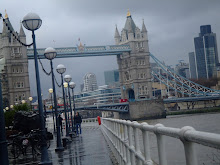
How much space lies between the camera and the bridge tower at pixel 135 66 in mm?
76250

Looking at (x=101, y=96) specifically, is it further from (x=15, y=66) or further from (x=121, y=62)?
(x=15, y=66)

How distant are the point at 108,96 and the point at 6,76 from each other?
7853 cm

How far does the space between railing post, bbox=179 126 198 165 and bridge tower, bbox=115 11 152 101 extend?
7261 centimetres

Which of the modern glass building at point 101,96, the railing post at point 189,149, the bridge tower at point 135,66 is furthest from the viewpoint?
the modern glass building at point 101,96

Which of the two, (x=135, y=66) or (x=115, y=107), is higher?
(x=135, y=66)

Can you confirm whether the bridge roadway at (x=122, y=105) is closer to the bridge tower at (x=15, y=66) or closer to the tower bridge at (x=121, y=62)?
the tower bridge at (x=121, y=62)

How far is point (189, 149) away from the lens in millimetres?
1901

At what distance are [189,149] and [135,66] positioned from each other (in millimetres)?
74548

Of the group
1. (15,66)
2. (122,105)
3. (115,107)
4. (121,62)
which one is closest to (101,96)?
(121,62)

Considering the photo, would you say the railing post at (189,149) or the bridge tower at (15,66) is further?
the bridge tower at (15,66)

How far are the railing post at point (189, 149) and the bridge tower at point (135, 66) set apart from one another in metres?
72.6

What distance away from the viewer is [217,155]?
1.63 m

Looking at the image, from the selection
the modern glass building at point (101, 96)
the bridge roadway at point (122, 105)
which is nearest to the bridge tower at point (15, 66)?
the bridge roadway at point (122, 105)

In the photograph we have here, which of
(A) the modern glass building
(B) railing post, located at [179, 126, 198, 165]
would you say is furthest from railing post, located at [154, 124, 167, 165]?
(A) the modern glass building
